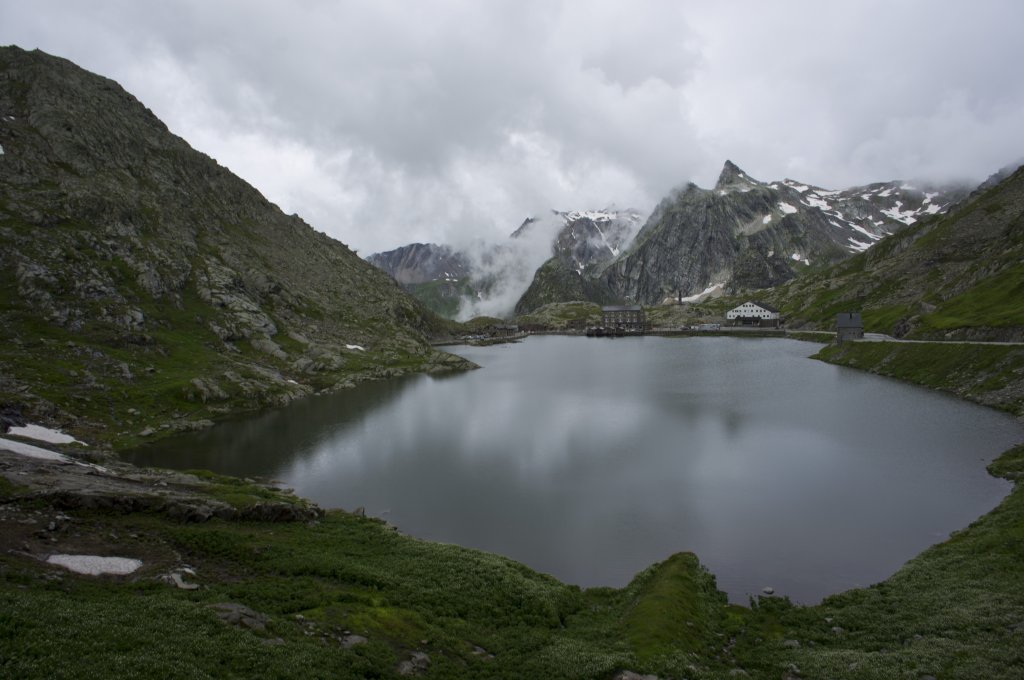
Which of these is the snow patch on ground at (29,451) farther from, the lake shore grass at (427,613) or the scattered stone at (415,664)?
the scattered stone at (415,664)

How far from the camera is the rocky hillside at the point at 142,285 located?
69875mm

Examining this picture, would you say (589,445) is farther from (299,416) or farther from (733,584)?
(299,416)

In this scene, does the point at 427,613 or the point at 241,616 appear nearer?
the point at 241,616

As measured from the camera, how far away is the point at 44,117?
410 feet

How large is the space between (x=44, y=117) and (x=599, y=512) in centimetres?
15689

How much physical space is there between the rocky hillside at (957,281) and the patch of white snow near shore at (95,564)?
361 feet

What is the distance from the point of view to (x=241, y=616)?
61.5ft

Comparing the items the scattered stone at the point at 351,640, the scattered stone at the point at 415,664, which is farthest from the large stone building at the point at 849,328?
the scattered stone at the point at 351,640

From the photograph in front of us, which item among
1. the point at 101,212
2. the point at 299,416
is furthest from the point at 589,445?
the point at 101,212

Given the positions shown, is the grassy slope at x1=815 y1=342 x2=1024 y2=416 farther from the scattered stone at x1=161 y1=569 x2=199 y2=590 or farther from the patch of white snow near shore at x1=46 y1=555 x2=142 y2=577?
the patch of white snow near shore at x1=46 y1=555 x2=142 y2=577

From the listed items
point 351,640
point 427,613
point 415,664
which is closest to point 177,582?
point 351,640

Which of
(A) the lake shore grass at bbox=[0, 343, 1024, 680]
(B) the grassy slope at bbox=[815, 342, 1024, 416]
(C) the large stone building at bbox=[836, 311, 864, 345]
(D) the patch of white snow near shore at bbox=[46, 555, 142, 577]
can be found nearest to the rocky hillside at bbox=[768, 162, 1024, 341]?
(B) the grassy slope at bbox=[815, 342, 1024, 416]

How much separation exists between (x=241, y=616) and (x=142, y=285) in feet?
351

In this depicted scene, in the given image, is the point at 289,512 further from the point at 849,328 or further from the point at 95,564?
the point at 849,328
